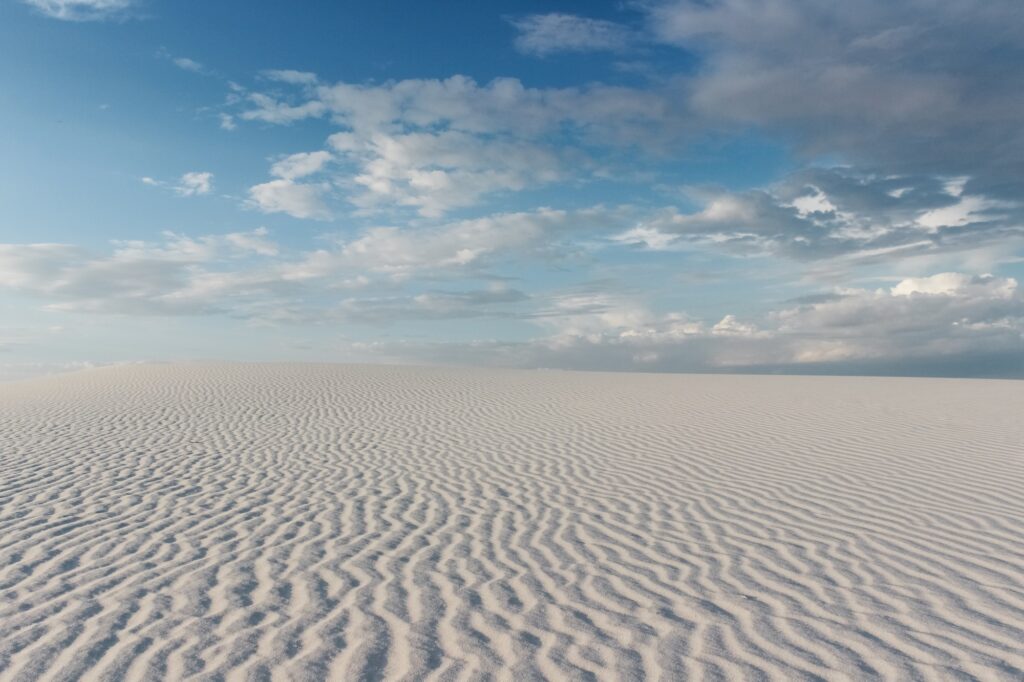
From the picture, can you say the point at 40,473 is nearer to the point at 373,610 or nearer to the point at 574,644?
the point at 373,610

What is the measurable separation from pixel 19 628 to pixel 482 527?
452cm

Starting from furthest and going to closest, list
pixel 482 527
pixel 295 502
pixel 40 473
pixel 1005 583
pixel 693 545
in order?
1. pixel 40 473
2. pixel 295 502
3. pixel 482 527
4. pixel 693 545
5. pixel 1005 583

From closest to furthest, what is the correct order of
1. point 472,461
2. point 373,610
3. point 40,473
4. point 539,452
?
point 373,610
point 40,473
point 472,461
point 539,452

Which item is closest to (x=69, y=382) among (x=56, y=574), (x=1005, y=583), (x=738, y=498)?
(x=56, y=574)

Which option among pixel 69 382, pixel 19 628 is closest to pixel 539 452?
pixel 19 628

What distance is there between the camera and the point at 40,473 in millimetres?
11352

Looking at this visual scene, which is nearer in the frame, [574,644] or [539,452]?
[574,644]

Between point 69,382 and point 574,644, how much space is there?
34.4m

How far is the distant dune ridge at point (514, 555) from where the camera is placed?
15.3 ft

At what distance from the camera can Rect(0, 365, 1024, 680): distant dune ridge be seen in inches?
183

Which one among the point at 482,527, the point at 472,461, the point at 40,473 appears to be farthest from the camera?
the point at 472,461

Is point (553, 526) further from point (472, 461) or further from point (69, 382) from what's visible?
point (69, 382)

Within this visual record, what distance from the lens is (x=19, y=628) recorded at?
5039mm

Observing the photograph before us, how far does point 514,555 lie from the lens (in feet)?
22.8
